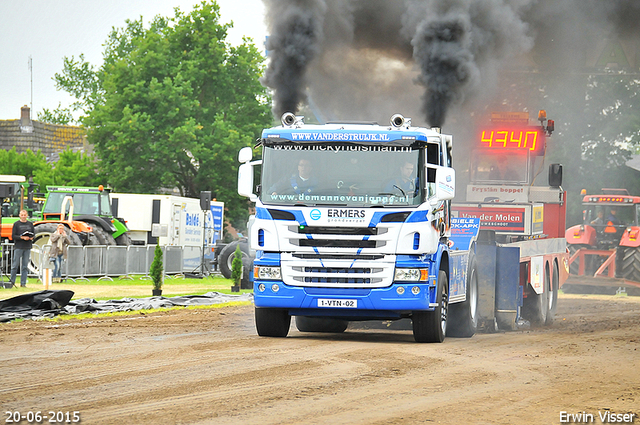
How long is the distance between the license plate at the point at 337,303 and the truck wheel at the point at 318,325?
112 inches

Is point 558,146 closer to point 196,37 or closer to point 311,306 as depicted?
point 196,37

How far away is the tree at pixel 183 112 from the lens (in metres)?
44.0

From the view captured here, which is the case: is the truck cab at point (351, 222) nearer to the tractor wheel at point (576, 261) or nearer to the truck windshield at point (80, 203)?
the tractor wheel at point (576, 261)

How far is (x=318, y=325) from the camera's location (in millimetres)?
15070

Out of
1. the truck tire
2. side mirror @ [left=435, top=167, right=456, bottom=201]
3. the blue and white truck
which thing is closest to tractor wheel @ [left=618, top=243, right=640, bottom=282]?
the truck tire

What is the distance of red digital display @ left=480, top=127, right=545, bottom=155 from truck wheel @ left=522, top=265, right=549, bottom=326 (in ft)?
8.66

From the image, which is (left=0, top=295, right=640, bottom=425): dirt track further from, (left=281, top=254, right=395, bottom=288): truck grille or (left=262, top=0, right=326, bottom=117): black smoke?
(left=262, top=0, right=326, bottom=117): black smoke

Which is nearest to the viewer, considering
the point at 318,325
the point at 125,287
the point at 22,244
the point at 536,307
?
the point at 318,325

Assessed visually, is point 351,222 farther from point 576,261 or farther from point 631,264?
point 576,261

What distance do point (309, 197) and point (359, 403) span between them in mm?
4877

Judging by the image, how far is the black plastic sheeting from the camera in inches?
615

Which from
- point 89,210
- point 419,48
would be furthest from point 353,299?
point 89,210

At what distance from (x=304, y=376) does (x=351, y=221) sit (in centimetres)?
325

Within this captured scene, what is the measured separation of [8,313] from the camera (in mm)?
15297
